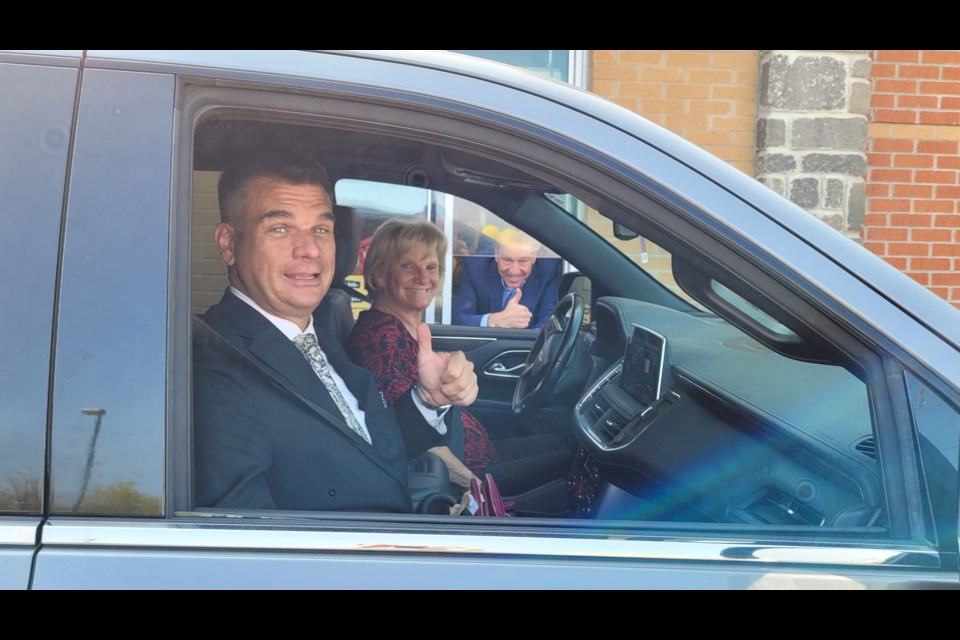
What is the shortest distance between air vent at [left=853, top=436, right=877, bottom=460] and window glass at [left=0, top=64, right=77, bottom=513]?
115 centimetres

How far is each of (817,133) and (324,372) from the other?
362 cm

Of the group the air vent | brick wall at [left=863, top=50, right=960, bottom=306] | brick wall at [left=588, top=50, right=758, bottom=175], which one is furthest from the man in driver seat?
brick wall at [left=863, top=50, right=960, bottom=306]

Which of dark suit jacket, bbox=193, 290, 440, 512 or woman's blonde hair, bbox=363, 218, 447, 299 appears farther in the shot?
woman's blonde hair, bbox=363, 218, 447, 299

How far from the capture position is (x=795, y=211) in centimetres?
116

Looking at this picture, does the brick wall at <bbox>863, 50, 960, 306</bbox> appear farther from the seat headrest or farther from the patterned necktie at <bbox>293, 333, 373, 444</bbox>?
the patterned necktie at <bbox>293, 333, 373, 444</bbox>

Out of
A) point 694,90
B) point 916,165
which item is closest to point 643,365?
point 694,90

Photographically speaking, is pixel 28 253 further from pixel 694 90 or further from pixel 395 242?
pixel 694 90

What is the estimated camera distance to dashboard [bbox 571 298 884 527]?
125 cm

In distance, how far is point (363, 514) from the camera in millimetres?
1166

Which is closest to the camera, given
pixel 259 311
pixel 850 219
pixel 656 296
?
pixel 259 311

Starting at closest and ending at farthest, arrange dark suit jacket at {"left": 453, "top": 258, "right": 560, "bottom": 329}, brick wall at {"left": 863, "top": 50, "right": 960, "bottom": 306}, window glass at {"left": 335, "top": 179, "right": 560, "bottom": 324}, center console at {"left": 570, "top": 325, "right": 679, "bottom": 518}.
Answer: center console at {"left": 570, "top": 325, "right": 679, "bottom": 518} < window glass at {"left": 335, "top": 179, "right": 560, "bottom": 324} < dark suit jacket at {"left": 453, "top": 258, "right": 560, "bottom": 329} < brick wall at {"left": 863, "top": 50, "right": 960, "bottom": 306}

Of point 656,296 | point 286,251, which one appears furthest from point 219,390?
point 656,296

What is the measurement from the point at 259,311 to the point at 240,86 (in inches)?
19.8

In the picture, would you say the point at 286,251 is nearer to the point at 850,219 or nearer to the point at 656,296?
the point at 656,296
